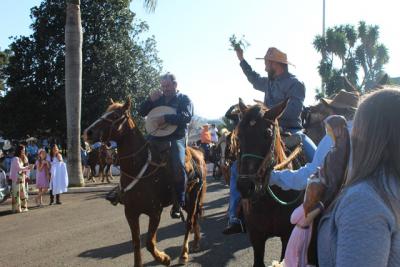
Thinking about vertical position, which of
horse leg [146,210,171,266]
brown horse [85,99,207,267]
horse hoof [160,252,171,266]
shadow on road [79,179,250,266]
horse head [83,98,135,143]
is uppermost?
horse head [83,98,135,143]

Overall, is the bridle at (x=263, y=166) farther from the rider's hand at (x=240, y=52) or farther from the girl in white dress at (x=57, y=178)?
the girl in white dress at (x=57, y=178)

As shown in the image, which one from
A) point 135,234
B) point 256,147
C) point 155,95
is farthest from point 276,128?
point 155,95

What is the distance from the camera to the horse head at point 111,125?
6.47 m

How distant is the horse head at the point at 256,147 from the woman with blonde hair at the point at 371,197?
2.05 meters

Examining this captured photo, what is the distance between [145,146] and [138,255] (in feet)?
5.25

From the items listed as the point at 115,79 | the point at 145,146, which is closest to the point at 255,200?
the point at 145,146

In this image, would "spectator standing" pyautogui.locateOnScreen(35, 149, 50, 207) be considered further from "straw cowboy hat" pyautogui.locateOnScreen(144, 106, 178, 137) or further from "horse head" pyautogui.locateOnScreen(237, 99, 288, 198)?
"horse head" pyautogui.locateOnScreen(237, 99, 288, 198)

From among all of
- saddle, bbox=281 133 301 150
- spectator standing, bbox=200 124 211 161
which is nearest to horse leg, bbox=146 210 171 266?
saddle, bbox=281 133 301 150

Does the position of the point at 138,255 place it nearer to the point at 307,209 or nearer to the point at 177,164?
the point at 177,164

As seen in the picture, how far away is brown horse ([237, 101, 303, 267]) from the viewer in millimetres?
4020

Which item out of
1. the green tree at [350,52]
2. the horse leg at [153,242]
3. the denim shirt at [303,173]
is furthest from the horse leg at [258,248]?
the green tree at [350,52]

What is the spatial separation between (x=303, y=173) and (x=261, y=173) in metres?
0.61

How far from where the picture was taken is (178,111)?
7.04m

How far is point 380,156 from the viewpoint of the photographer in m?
1.76
